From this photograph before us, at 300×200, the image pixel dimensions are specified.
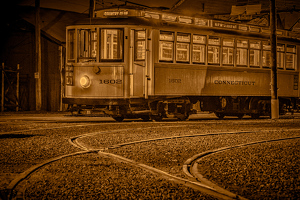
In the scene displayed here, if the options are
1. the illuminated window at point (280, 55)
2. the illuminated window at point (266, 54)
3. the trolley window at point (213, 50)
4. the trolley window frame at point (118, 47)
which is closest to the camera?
the trolley window frame at point (118, 47)

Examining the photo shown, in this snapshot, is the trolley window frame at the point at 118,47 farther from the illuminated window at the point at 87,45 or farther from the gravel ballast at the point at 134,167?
the gravel ballast at the point at 134,167

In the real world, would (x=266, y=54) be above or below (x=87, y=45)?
above

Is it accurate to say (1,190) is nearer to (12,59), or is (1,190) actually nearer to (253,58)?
(253,58)

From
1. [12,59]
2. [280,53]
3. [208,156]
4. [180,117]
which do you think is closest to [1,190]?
[208,156]

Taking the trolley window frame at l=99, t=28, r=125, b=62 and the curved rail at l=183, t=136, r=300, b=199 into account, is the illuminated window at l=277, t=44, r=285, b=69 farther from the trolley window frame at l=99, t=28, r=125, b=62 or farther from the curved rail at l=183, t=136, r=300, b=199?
the curved rail at l=183, t=136, r=300, b=199

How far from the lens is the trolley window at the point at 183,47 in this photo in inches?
628

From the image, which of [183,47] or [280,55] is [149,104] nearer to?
[183,47]

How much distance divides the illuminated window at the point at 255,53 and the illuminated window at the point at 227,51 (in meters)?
1.24

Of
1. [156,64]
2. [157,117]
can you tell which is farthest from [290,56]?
[156,64]

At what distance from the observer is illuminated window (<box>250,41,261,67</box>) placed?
1855cm

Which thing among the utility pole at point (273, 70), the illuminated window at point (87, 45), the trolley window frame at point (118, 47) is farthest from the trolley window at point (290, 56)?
the illuminated window at point (87, 45)

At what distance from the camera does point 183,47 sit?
52.9 feet

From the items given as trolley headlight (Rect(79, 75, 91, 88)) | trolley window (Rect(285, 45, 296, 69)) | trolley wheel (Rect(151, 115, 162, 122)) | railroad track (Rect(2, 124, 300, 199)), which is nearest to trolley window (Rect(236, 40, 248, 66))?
trolley window (Rect(285, 45, 296, 69))

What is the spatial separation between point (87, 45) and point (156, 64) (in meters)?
2.43
